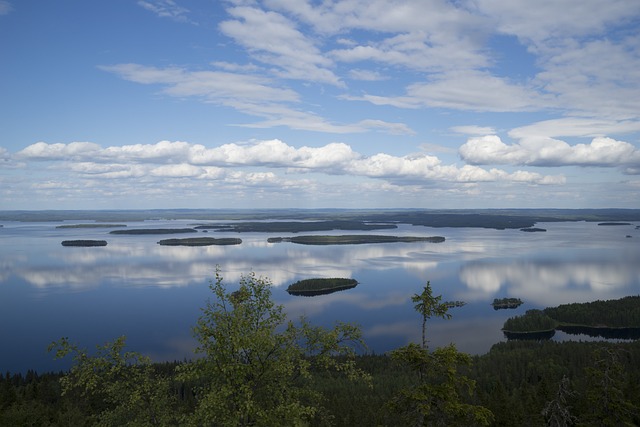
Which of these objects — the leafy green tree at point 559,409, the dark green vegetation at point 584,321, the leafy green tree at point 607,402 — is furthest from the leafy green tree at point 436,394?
the dark green vegetation at point 584,321

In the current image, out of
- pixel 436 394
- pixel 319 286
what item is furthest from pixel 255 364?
pixel 319 286

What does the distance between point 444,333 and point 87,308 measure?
92058 mm

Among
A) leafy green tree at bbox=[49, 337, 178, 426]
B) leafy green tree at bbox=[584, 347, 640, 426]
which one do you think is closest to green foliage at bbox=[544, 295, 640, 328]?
leafy green tree at bbox=[584, 347, 640, 426]

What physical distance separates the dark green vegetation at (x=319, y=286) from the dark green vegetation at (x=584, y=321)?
5550 cm

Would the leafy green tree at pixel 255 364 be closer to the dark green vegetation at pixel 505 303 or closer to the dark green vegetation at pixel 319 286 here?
the dark green vegetation at pixel 505 303

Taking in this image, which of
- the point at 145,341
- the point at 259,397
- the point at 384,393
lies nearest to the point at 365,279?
the point at 145,341

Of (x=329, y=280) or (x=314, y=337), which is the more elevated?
(x=314, y=337)

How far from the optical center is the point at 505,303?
124m

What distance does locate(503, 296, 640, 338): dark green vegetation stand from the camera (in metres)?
104

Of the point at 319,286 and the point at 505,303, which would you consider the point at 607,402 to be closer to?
the point at 505,303

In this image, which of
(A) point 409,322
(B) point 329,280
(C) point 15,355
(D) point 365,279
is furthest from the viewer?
(D) point 365,279

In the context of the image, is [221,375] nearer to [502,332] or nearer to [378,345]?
[378,345]

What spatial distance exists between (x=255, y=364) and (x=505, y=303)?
124561 mm

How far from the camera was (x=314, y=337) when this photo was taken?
13.8m
